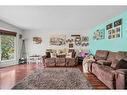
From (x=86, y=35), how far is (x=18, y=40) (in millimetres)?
4099

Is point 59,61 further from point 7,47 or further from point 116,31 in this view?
point 116,31

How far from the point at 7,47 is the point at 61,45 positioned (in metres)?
3.21

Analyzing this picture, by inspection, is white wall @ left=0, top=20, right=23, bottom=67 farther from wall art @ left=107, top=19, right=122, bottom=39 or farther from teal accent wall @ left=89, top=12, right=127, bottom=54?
wall art @ left=107, top=19, right=122, bottom=39

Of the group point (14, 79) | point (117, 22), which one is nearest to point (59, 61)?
point (14, 79)

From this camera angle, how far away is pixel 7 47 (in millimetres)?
9078

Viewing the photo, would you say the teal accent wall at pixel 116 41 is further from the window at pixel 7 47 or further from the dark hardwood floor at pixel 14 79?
the window at pixel 7 47

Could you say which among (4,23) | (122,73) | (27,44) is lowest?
(122,73)

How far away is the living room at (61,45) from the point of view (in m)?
5.21

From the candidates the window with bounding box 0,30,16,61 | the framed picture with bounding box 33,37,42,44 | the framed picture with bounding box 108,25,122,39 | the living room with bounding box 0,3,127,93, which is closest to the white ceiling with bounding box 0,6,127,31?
the living room with bounding box 0,3,127,93

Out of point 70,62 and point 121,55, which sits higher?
point 121,55

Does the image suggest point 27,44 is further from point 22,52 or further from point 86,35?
point 86,35

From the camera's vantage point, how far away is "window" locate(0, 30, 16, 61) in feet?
28.1
